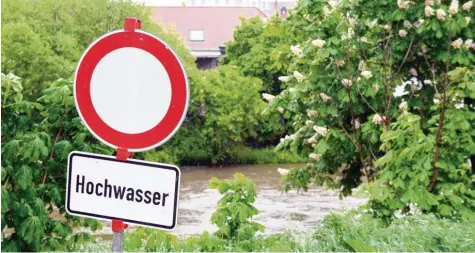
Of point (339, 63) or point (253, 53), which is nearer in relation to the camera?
point (339, 63)

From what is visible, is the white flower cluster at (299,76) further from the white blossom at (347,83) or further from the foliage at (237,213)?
the foliage at (237,213)

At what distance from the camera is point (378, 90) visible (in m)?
10.0

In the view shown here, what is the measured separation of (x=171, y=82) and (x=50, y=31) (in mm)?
30874

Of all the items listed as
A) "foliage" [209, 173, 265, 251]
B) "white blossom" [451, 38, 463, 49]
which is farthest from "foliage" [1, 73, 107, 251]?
"white blossom" [451, 38, 463, 49]

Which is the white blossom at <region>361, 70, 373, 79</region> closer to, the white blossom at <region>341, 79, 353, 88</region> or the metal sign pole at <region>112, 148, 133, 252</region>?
the white blossom at <region>341, 79, 353, 88</region>

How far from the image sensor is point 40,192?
6535mm

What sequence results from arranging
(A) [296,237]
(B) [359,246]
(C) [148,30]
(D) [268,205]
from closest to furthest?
(B) [359,246] → (A) [296,237] → (D) [268,205] → (C) [148,30]

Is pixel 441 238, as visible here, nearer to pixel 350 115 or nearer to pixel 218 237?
pixel 218 237

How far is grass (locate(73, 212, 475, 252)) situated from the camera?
200 inches

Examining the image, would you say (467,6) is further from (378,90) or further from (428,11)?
(378,90)

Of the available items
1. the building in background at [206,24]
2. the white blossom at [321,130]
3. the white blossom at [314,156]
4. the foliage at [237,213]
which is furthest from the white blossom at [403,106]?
the building in background at [206,24]

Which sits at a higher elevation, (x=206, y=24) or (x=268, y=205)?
(x=206, y=24)

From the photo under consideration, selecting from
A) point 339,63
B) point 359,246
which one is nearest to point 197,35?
point 339,63

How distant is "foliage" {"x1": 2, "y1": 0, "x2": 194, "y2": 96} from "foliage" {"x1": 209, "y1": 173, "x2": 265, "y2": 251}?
23.9m
